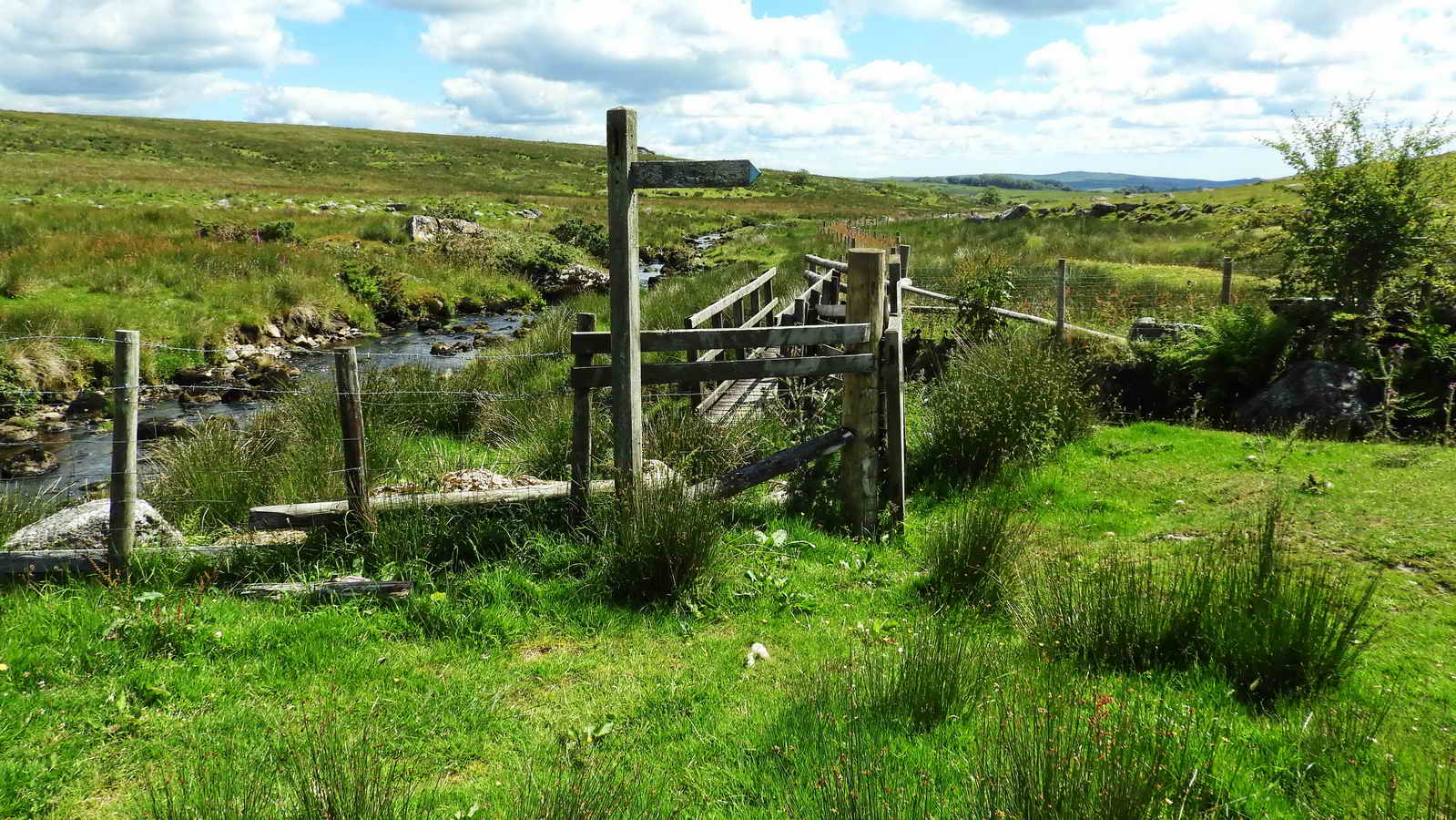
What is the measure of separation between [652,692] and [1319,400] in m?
8.85

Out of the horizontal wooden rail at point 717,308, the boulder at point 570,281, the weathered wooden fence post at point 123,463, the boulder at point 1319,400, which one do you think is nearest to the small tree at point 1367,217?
the boulder at point 1319,400

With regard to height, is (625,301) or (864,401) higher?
(625,301)

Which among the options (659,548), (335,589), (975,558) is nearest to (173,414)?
(335,589)

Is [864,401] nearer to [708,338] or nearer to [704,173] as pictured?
[708,338]

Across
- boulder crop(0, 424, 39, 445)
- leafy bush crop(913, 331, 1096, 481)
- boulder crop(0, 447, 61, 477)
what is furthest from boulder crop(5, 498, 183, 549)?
boulder crop(0, 424, 39, 445)

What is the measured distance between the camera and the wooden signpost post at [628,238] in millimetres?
5016

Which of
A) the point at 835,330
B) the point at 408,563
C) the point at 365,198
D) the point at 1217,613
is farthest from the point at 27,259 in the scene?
the point at 365,198

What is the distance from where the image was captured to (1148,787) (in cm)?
230

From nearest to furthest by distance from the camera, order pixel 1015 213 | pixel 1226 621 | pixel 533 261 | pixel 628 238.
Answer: pixel 1226 621, pixel 628 238, pixel 533 261, pixel 1015 213

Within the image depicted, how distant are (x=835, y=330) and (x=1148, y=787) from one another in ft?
13.4

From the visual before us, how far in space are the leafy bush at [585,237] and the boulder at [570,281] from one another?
4.60m

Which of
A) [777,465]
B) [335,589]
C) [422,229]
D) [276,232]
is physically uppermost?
[422,229]

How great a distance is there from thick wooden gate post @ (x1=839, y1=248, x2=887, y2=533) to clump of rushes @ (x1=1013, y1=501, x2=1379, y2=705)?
6.69 ft

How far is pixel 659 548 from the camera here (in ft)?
16.0
